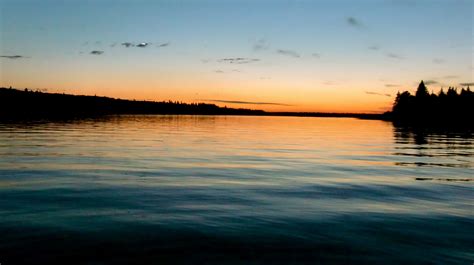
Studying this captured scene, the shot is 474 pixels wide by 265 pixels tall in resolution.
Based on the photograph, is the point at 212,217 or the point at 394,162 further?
the point at 394,162

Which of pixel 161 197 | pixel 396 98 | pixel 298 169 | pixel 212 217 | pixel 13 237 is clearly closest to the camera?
pixel 13 237

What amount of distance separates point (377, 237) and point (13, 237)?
8357 millimetres

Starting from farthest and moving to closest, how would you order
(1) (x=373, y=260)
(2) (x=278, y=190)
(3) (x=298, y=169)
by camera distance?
(3) (x=298, y=169), (2) (x=278, y=190), (1) (x=373, y=260)

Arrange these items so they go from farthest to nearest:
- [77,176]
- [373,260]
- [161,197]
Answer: [77,176]
[161,197]
[373,260]

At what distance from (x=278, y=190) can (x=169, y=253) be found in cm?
820

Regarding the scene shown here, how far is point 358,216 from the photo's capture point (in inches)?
459

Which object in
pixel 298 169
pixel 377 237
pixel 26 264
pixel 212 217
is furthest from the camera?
pixel 298 169

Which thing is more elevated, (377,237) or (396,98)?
(396,98)

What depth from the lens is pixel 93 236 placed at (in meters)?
9.05

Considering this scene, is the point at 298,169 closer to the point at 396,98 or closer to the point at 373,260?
the point at 373,260

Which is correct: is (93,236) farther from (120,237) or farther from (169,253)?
(169,253)

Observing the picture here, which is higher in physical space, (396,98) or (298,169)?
(396,98)

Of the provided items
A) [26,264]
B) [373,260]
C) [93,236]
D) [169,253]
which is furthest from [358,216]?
[26,264]

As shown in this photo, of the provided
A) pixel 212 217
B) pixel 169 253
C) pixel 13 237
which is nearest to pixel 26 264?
pixel 13 237
